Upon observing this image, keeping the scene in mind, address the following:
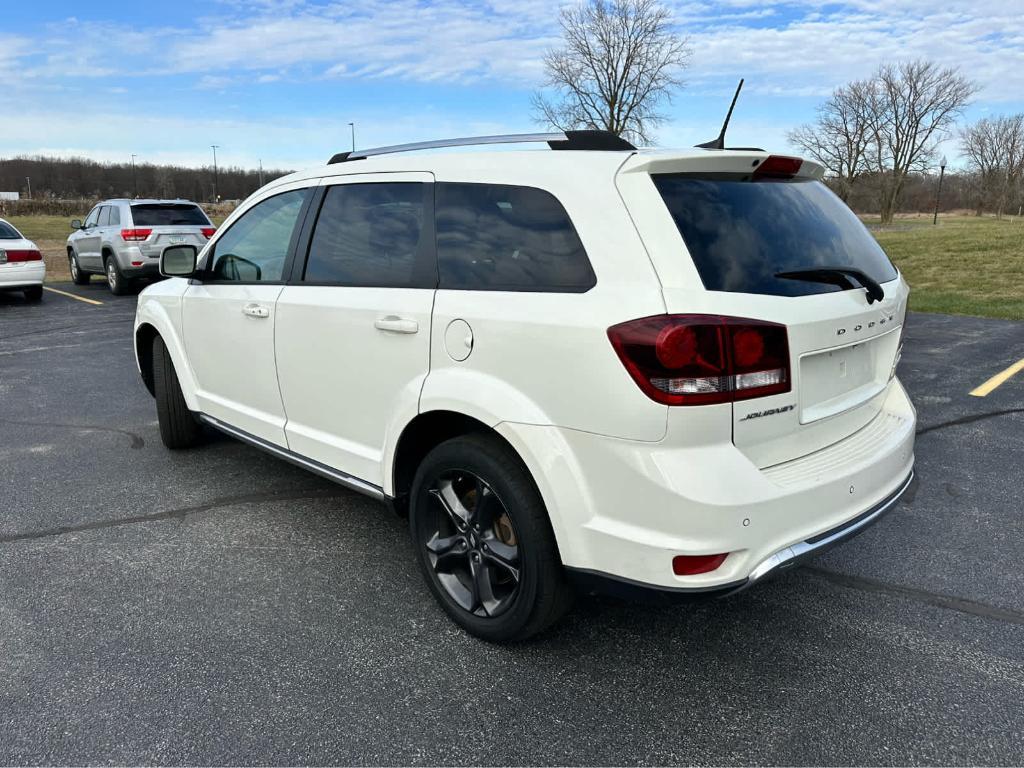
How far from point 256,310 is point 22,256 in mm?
11886

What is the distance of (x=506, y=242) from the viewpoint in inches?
106

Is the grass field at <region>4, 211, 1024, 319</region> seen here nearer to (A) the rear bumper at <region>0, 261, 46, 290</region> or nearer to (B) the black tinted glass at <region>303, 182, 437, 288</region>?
(A) the rear bumper at <region>0, 261, 46, 290</region>

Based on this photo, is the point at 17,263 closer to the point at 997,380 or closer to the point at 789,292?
the point at 789,292

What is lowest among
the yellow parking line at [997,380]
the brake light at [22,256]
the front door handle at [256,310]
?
the yellow parking line at [997,380]

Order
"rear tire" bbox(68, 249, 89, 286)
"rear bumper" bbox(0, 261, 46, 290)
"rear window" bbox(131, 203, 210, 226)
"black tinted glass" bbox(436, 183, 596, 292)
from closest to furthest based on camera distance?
"black tinted glass" bbox(436, 183, 596, 292) < "rear bumper" bbox(0, 261, 46, 290) < "rear window" bbox(131, 203, 210, 226) < "rear tire" bbox(68, 249, 89, 286)

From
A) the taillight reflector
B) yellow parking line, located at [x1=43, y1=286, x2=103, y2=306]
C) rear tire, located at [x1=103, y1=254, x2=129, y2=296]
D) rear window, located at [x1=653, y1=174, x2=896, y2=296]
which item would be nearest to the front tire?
the taillight reflector

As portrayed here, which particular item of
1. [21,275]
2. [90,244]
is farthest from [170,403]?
→ [90,244]

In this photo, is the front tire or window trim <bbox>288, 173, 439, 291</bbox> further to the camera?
window trim <bbox>288, 173, 439, 291</bbox>

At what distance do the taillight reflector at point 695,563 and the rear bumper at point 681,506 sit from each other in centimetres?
2

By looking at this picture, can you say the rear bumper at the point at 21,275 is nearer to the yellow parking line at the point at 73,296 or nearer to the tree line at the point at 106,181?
the yellow parking line at the point at 73,296

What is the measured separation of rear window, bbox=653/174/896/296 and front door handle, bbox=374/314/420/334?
3.33ft

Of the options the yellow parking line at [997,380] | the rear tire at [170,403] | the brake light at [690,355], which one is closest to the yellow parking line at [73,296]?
the rear tire at [170,403]

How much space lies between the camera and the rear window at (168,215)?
14.1 metres

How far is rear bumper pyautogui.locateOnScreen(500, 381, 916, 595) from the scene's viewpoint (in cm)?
220
